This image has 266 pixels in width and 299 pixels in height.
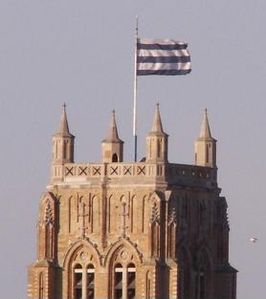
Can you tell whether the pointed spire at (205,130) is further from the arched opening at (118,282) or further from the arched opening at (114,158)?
the arched opening at (118,282)

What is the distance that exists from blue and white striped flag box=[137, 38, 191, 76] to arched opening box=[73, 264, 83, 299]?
A: 9691 millimetres

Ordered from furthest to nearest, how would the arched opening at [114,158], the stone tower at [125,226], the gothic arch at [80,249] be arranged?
the gothic arch at [80,249]
the arched opening at [114,158]
the stone tower at [125,226]

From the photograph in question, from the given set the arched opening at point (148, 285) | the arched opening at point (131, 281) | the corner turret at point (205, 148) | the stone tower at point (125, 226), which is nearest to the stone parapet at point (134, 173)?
the stone tower at point (125, 226)

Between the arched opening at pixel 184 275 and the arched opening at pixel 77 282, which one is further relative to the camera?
the arched opening at pixel 77 282

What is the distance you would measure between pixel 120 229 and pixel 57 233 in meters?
3.42

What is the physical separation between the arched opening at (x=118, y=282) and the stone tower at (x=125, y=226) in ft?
0.15

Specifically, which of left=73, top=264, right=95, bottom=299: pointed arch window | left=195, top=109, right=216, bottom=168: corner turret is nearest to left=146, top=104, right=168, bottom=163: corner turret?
left=195, top=109, right=216, bottom=168: corner turret

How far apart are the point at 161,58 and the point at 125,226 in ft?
27.1

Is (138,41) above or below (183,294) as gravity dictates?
above

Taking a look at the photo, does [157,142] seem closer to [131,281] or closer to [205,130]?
[205,130]

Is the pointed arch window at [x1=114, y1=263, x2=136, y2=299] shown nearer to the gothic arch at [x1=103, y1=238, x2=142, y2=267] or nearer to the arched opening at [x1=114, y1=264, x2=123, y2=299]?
the arched opening at [x1=114, y1=264, x2=123, y2=299]

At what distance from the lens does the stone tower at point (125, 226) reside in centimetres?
17512

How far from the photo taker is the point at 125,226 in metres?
176

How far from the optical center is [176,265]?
6885 inches
